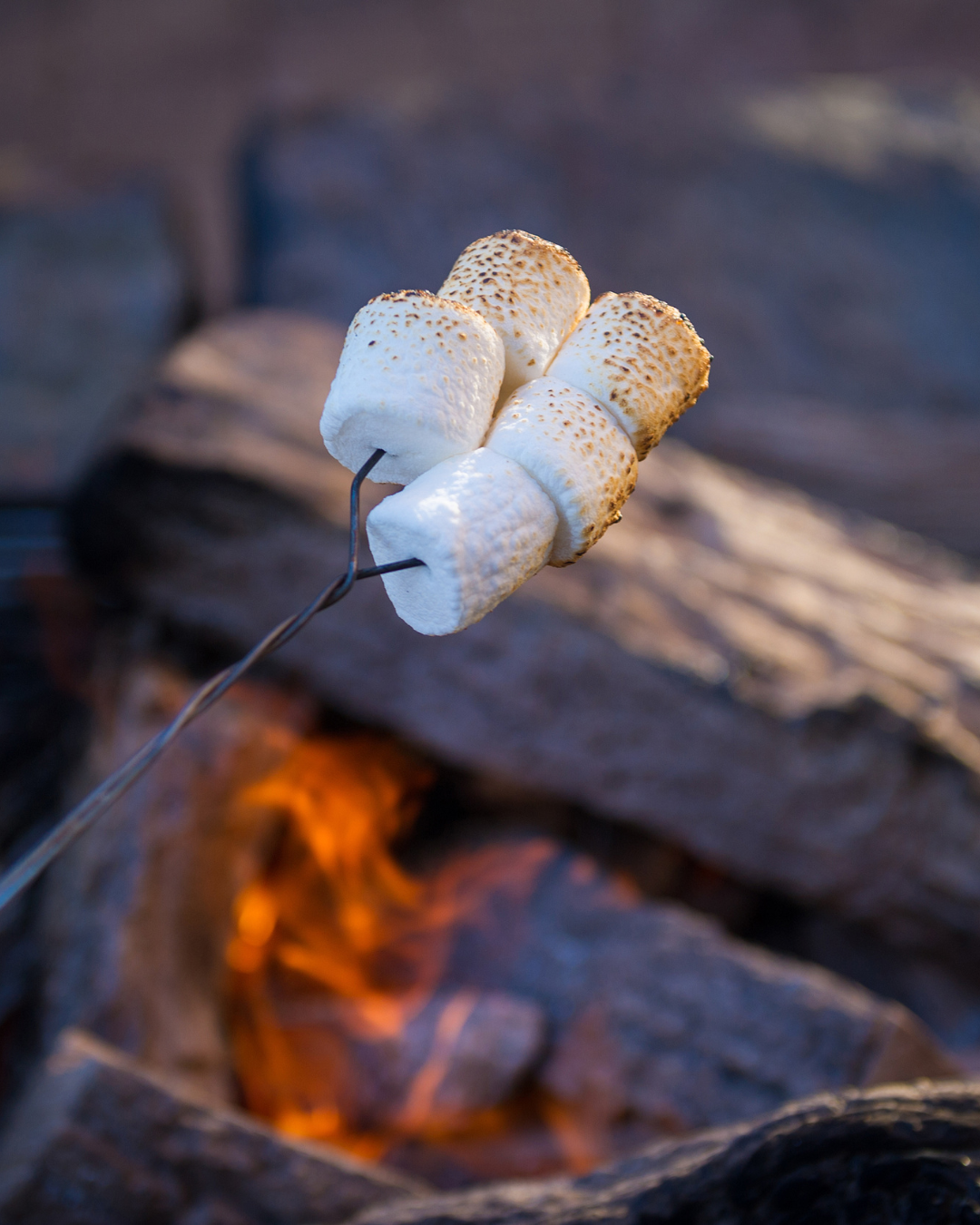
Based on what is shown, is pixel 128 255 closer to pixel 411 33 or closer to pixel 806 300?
pixel 411 33

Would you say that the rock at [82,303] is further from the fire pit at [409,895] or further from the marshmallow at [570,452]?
the marshmallow at [570,452]

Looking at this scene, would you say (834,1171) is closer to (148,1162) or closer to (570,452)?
(570,452)

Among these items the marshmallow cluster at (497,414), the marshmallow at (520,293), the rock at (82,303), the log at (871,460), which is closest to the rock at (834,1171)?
the marshmallow cluster at (497,414)

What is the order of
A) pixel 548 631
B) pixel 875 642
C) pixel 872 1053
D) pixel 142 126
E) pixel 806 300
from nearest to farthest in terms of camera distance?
pixel 872 1053, pixel 548 631, pixel 875 642, pixel 806 300, pixel 142 126

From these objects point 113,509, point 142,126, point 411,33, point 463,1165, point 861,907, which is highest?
point 411,33

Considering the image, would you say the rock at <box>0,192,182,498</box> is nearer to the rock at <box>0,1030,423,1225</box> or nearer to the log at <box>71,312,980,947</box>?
the log at <box>71,312,980,947</box>

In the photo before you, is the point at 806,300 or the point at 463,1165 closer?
the point at 463,1165

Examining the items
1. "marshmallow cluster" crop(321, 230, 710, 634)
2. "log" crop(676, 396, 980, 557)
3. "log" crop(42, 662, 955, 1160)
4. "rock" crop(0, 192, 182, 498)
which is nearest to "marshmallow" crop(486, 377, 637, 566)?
"marshmallow cluster" crop(321, 230, 710, 634)

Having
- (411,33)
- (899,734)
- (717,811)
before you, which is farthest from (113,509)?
(411,33)
